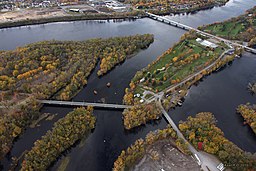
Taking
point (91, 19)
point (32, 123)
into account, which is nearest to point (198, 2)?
point (91, 19)

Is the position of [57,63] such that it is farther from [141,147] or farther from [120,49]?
[141,147]

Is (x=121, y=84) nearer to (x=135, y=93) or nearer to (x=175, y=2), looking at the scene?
(x=135, y=93)

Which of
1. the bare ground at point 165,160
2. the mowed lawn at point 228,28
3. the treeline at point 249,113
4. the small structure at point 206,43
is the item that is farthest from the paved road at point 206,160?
the mowed lawn at point 228,28

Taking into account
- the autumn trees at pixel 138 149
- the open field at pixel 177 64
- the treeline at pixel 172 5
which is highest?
the treeline at pixel 172 5

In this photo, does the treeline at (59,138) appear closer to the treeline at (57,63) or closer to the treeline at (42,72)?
the treeline at (42,72)

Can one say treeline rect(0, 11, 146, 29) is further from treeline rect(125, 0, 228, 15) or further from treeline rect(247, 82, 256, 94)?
treeline rect(247, 82, 256, 94)

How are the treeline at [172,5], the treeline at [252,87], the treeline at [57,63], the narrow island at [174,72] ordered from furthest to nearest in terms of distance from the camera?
the treeline at [172,5], the treeline at [57,63], the treeline at [252,87], the narrow island at [174,72]
